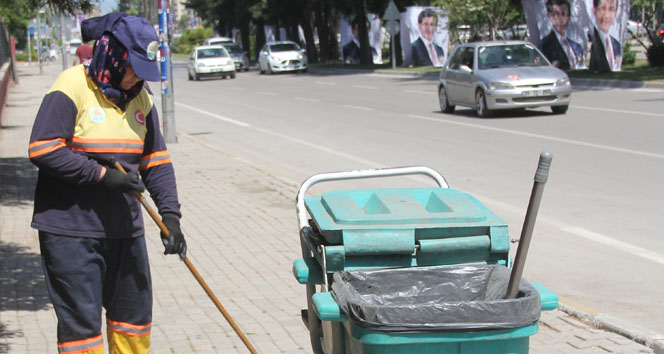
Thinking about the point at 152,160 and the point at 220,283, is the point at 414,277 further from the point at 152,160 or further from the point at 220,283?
the point at 220,283

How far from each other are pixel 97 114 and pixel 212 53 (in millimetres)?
38046

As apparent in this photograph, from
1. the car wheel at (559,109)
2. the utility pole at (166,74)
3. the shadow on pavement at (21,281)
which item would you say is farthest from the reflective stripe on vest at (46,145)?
the car wheel at (559,109)

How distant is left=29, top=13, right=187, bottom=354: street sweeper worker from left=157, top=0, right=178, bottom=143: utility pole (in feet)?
38.1

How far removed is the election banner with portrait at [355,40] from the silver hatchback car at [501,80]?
33.2 m

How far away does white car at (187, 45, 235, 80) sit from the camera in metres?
39.7

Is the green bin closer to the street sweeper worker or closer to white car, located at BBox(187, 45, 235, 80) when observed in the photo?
the street sweeper worker

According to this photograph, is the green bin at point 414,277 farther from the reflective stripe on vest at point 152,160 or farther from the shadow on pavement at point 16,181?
the shadow on pavement at point 16,181

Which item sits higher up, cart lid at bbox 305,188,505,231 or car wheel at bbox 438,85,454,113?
cart lid at bbox 305,188,505,231

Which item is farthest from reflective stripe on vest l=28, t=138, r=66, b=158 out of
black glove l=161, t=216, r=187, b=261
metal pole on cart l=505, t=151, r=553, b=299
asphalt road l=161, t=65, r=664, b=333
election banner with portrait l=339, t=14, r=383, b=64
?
election banner with portrait l=339, t=14, r=383, b=64

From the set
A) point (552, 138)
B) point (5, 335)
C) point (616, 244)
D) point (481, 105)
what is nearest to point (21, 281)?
point (5, 335)

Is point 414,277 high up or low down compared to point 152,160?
down

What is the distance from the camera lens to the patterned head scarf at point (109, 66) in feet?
11.0

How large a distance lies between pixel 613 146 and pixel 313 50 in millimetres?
48739

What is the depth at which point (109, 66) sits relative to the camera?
11.1ft
